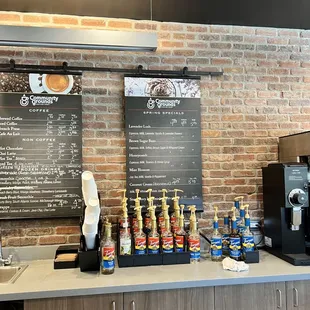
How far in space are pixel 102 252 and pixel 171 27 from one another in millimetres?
1836

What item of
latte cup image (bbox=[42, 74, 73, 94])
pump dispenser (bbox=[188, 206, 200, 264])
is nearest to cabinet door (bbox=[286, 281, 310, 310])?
pump dispenser (bbox=[188, 206, 200, 264])

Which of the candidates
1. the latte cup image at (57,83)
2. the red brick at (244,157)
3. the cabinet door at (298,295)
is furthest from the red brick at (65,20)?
the cabinet door at (298,295)

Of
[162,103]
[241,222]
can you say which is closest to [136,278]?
[241,222]

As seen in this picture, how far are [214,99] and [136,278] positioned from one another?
1551 mm

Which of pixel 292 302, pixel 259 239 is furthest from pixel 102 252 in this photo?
pixel 259 239

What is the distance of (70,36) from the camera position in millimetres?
1777

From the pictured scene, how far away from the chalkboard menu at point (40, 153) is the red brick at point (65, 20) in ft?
1.51

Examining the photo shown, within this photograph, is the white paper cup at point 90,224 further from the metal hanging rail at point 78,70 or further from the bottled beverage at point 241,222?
the metal hanging rail at point 78,70

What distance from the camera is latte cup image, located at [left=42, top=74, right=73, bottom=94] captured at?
239 centimetres

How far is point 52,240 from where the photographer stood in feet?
7.76

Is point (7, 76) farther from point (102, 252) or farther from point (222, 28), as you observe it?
point (222, 28)

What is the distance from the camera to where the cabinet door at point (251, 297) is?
1844mm

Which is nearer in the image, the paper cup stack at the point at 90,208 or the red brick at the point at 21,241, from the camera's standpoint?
the paper cup stack at the point at 90,208

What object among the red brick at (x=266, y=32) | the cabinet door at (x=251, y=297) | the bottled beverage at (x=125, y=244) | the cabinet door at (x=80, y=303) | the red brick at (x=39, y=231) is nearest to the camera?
the cabinet door at (x=80, y=303)
